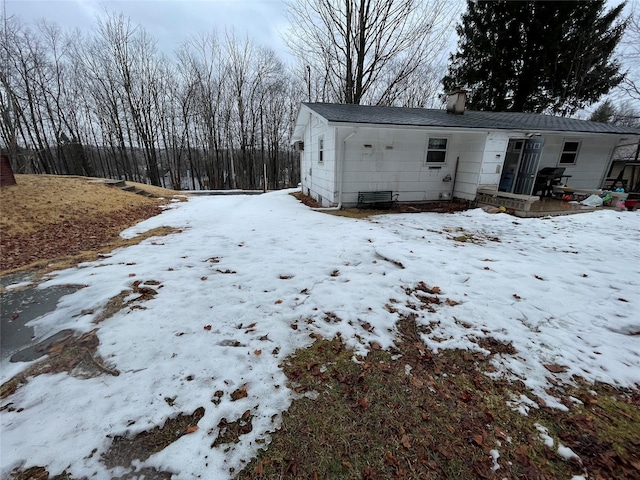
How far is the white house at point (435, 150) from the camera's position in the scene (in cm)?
877

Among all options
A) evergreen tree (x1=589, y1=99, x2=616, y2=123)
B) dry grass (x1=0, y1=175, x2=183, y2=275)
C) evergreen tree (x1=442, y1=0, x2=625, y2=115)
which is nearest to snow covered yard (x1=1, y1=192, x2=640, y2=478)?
dry grass (x1=0, y1=175, x2=183, y2=275)

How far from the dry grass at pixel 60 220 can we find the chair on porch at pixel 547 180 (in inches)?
512

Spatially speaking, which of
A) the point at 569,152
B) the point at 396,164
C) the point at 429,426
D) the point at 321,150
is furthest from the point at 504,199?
the point at 429,426

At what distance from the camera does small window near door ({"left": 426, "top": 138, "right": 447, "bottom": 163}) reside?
9508 millimetres

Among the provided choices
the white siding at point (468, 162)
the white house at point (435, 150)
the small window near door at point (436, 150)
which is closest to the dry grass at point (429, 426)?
the white house at point (435, 150)

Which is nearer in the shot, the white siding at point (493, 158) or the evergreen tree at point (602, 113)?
the white siding at point (493, 158)

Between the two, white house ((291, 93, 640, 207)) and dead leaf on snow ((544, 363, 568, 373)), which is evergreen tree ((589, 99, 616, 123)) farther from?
dead leaf on snow ((544, 363, 568, 373))

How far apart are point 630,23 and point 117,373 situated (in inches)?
998

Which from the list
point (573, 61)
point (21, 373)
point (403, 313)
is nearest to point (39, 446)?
point (21, 373)

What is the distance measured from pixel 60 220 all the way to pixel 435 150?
38.5ft

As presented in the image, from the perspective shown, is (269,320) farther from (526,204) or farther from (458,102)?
(458,102)

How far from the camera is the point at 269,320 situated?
3.09 metres

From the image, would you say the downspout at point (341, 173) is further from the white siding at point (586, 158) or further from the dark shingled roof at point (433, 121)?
the white siding at point (586, 158)

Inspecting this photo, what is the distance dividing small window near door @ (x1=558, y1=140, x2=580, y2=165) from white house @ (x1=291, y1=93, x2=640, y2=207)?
0.03 m
